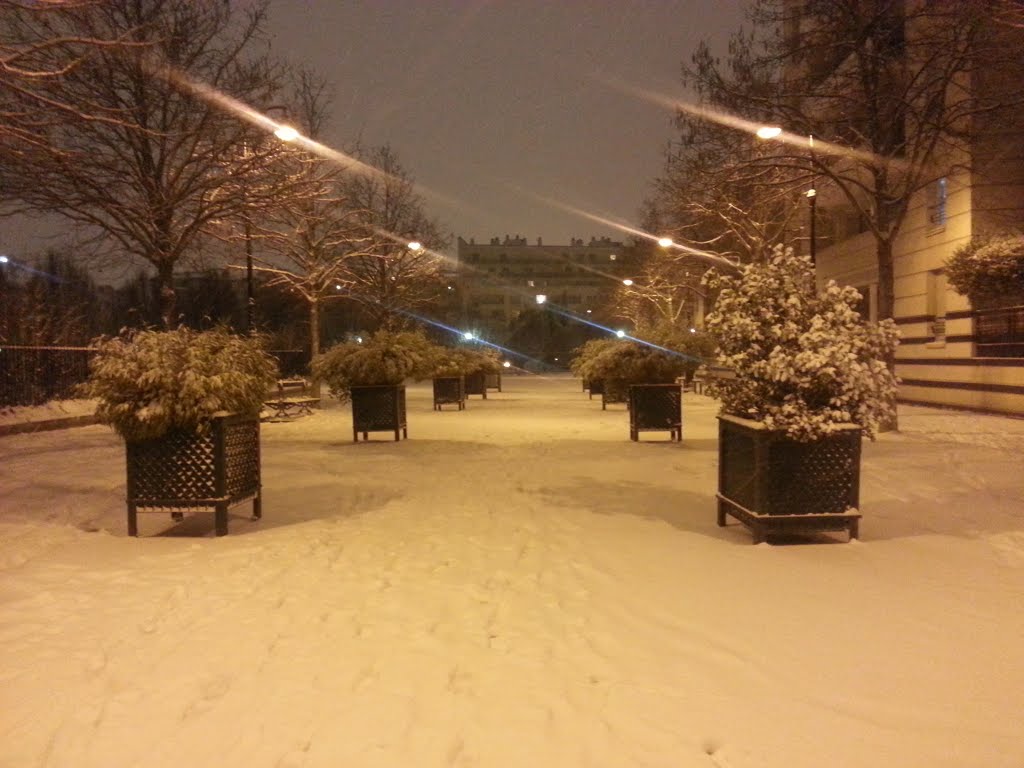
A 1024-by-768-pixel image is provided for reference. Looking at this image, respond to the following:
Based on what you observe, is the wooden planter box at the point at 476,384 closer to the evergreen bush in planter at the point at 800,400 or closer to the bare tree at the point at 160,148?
the bare tree at the point at 160,148

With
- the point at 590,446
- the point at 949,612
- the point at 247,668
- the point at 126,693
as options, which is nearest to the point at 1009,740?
the point at 949,612

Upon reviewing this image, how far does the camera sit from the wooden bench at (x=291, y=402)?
67.0ft

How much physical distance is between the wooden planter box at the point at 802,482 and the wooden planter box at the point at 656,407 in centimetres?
775

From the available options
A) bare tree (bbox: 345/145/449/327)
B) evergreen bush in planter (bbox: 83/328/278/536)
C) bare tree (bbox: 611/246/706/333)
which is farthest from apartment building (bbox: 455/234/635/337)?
evergreen bush in planter (bbox: 83/328/278/536)

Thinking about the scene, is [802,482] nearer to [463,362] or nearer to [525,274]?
[463,362]

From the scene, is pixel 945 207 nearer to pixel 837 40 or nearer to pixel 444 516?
pixel 837 40

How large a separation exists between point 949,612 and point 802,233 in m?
28.2

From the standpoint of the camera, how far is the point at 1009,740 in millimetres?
3576

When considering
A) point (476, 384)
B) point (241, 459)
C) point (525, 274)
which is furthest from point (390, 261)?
point (525, 274)

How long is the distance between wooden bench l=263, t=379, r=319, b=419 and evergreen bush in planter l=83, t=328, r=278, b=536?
10709mm

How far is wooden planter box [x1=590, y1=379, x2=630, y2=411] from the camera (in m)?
15.7

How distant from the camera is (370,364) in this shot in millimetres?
15375

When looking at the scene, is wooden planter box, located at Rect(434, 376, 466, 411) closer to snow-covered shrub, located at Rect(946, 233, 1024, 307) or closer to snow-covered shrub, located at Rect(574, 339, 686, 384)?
snow-covered shrub, located at Rect(574, 339, 686, 384)

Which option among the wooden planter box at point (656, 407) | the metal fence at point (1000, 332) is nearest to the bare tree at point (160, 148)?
the wooden planter box at point (656, 407)
